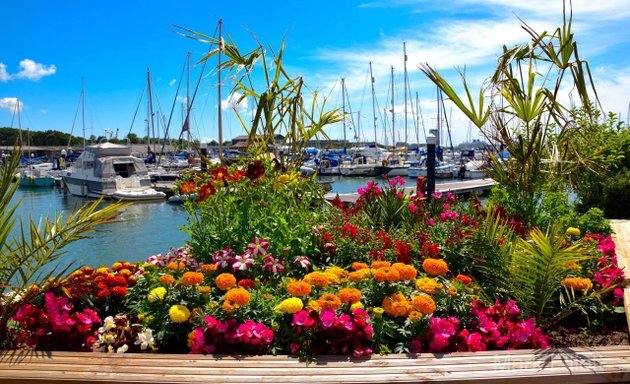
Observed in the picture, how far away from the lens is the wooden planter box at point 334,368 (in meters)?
2.39

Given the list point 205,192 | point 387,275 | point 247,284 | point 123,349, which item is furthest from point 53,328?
point 387,275

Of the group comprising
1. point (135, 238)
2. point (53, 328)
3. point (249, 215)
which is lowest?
point (135, 238)

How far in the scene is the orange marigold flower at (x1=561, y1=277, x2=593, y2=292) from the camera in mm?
3277

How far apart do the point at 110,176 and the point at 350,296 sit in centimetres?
3166

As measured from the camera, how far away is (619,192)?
7664mm

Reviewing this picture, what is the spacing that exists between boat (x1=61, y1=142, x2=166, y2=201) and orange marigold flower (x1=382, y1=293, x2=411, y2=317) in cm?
2855

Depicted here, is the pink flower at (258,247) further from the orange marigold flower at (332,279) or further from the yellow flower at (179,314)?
the yellow flower at (179,314)

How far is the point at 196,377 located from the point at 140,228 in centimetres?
2018

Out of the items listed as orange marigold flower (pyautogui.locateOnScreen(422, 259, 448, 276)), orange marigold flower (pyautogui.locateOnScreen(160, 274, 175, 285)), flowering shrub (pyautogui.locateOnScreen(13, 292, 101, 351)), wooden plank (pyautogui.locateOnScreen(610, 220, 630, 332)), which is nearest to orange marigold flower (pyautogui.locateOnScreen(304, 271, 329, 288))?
orange marigold flower (pyautogui.locateOnScreen(422, 259, 448, 276))

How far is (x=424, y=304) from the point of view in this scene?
2.85m

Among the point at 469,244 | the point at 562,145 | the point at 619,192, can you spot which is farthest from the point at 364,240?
the point at 619,192

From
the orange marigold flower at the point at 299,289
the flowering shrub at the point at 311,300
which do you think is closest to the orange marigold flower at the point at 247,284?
the flowering shrub at the point at 311,300

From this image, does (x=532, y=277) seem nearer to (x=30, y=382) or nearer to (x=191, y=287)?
(x=191, y=287)

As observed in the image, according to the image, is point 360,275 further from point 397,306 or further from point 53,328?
point 53,328
